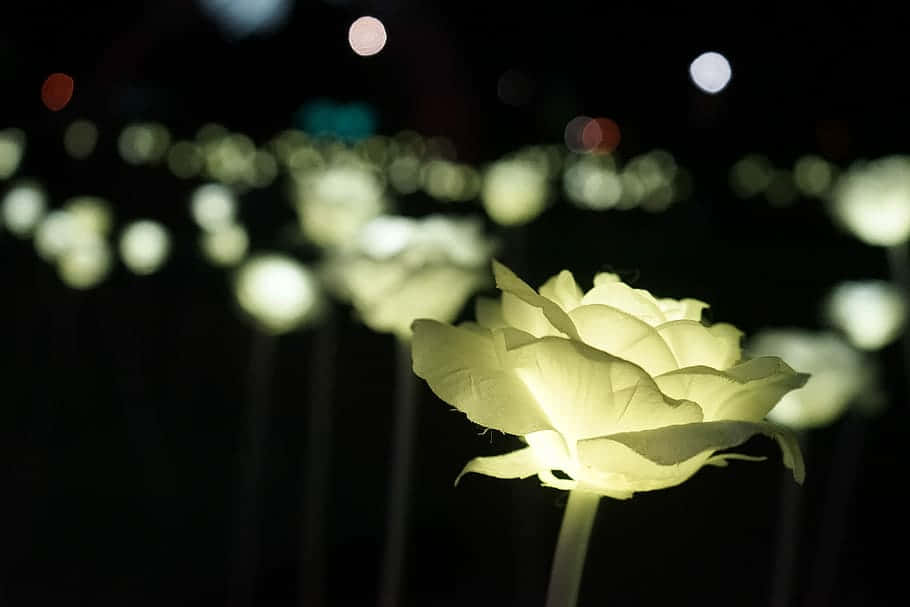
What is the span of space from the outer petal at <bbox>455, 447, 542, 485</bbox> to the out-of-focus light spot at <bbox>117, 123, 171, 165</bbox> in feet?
30.0

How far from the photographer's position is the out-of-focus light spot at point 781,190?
383 inches

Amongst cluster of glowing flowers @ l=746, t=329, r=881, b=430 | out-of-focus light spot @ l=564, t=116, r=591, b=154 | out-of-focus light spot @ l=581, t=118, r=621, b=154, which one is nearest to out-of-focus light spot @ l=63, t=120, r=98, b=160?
cluster of glowing flowers @ l=746, t=329, r=881, b=430

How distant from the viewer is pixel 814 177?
9.95m

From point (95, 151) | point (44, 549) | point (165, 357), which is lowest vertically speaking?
point (44, 549)

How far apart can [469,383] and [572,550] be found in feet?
0.33

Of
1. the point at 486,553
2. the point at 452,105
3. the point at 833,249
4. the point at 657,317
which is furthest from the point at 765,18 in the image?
the point at 657,317

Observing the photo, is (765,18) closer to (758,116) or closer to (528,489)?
(758,116)

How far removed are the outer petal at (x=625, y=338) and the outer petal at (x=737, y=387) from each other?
0.06 ft

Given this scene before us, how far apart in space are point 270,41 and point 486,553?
17131 mm

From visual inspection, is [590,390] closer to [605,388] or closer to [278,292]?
[605,388]

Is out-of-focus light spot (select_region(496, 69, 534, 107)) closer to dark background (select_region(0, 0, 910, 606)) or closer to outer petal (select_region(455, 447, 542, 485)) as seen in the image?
dark background (select_region(0, 0, 910, 606))

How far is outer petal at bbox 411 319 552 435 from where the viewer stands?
0.54 meters

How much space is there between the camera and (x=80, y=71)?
36.3 feet

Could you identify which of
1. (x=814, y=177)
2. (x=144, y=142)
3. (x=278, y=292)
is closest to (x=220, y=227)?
(x=278, y=292)
